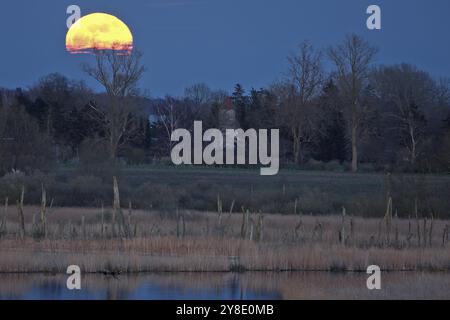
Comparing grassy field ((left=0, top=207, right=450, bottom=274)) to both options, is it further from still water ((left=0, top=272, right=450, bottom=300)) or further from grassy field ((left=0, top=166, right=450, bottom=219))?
grassy field ((left=0, top=166, right=450, bottom=219))

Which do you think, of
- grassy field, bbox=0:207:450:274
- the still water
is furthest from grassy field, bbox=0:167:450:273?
the still water

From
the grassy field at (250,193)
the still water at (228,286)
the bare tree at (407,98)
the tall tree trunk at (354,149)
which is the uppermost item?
the bare tree at (407,98)

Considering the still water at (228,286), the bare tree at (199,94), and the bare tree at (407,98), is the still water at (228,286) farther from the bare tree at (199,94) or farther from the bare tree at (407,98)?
the bare tree at (199,94)

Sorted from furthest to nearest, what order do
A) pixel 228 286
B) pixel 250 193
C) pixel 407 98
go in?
pixel 407 98
pixel 250 193
pixel 228 286

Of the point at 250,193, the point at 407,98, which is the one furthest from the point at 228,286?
the point at 407,98

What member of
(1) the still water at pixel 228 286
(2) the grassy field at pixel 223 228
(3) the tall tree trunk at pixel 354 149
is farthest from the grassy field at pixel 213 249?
(3) the tall tree trunk at pixel 354 149

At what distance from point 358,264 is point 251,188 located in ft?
69.6

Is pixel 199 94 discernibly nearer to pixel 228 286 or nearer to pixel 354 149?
pixel 354 149

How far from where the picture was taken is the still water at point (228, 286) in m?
21.7

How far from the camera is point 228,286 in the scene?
23594 mm

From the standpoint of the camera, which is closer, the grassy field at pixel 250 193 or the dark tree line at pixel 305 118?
the grassy field at pixel 250 193

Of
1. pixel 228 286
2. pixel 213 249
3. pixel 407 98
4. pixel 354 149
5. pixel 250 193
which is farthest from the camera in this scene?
pixel 407 98
